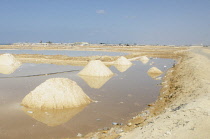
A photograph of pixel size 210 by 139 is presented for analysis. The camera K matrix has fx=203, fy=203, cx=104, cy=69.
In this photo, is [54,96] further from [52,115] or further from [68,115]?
[68,115]

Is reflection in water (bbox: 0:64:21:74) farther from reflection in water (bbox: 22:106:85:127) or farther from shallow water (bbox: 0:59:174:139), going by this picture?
reflection in water (bbox: 22:106:85:127)

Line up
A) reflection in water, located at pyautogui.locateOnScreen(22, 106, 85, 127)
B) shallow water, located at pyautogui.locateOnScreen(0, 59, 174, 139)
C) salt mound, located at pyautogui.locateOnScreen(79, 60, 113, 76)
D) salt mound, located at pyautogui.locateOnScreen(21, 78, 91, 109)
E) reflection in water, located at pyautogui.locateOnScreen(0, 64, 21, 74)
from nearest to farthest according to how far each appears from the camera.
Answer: shallow water, located at pyautogui.locateOnScreen(0, 59, 174, 139)
reflection in water, located at pyautogui.locateOnScreen(22, 106, 85, 127)
salt mound, located at pyautogui.locateOnScreen(21, 78, 91, 109)
salt mound, located at pyautogui.locateOnScreen(79, 60, 113, 76)
reflection in water, located at pyautogui.locateOnScreen(0, 64, 21, 74)

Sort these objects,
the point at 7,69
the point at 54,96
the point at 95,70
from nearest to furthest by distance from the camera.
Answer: the point at 54,96 < the point at 95,70 < the point at 7,69

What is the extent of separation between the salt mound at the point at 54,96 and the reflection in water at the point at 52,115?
0.99 ft

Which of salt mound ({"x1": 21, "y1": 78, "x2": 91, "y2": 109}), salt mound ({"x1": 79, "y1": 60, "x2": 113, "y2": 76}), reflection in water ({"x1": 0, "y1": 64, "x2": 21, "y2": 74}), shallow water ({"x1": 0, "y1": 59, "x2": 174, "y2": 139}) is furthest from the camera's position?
reflection in water ({"x1": 0, "y1": 64, "x2": 21, "y2": 74})

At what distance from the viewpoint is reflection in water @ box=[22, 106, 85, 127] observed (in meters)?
8.74

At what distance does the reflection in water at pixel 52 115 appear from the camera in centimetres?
874

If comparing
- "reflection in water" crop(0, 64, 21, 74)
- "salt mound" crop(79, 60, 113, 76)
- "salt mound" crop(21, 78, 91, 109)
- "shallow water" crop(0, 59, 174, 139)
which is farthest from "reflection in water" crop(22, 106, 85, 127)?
"reflection in water" crop(0, 64, 21, 74)

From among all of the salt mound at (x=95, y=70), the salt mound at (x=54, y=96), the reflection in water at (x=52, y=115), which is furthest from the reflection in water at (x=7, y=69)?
the reflection in water at (x=52, y=115)

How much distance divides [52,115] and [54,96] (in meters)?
1.21

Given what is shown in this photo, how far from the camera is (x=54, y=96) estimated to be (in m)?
10.3

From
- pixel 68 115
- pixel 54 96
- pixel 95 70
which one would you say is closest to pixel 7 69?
pixel 95 70

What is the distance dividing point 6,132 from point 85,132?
9.58 ft

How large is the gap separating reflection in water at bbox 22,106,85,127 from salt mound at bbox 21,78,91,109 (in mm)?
302
